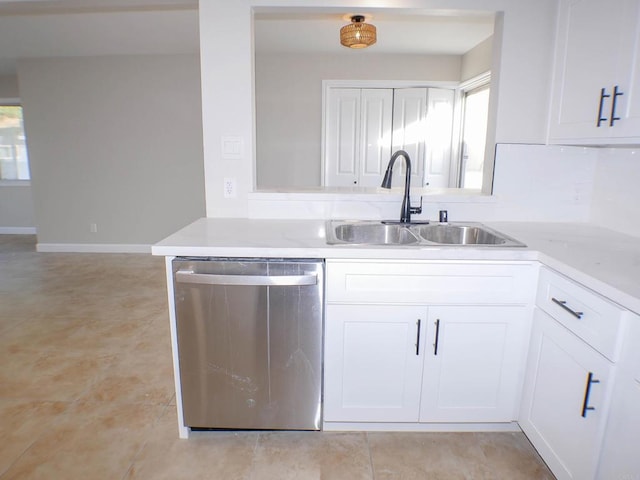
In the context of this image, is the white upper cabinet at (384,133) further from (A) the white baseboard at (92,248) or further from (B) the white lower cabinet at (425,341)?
(B) the white lower cabinet at (425,341)

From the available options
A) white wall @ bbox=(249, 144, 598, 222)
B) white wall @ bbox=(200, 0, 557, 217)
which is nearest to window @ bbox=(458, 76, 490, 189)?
white wall @ bbox=(249, 144, 598, 222)

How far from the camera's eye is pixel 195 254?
63.9 inches

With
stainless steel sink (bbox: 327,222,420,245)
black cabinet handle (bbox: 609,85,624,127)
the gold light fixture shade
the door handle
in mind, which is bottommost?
the door handle

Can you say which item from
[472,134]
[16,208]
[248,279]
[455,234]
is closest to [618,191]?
[455,234]

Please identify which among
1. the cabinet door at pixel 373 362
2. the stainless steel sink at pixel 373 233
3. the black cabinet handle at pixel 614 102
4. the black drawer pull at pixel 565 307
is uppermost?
the black cabinet handle at pixel 614 102

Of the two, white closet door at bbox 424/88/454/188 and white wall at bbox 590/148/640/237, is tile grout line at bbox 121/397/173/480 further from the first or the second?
white closet door at bbox 424/88/454/188

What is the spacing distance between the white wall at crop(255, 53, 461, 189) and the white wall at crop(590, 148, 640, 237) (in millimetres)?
2800

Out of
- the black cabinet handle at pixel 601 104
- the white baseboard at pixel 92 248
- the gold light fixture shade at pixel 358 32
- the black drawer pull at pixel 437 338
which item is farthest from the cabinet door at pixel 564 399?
the white baseboard at pixel 92 248

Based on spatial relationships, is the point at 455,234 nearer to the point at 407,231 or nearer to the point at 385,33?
the point at 407,231

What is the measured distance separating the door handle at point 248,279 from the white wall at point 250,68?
0.82 m

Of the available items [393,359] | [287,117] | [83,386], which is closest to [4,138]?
[287,117]

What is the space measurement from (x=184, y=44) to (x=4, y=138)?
403 centimetres

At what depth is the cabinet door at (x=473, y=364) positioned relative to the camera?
5.56 ft

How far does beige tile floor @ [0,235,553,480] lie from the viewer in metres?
1.65
